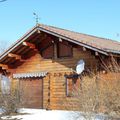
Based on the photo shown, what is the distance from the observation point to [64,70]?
1991 cm

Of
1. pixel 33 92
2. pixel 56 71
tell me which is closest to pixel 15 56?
pixel 33 92

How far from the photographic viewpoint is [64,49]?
20.3m

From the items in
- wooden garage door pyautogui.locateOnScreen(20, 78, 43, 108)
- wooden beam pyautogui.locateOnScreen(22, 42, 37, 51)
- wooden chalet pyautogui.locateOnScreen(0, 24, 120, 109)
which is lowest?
wooden garage door pyautogui.locateOnScreen(20, 78, 43, 108)

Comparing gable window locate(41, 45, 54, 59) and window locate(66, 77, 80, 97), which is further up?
gable window locate(41, 45, 54, 59)

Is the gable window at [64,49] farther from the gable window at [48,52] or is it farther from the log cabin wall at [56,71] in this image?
the gable window at [48,52]

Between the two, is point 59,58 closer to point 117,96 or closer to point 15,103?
point 15,103

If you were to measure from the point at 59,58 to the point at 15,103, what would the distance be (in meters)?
4.32

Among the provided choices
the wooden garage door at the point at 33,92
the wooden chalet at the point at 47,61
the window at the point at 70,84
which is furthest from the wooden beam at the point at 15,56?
the window at the point at 70,84

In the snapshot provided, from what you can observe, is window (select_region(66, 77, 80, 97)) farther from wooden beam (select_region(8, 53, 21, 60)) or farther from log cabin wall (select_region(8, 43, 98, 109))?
wooden beam (select_region(8, 53, 21, 60))

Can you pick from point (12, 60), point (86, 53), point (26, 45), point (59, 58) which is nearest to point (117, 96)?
point (86, 53)

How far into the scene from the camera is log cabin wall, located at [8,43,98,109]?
1920cm

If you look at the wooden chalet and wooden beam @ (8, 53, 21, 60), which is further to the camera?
wooden beam @ (8, 53, 21, 60)

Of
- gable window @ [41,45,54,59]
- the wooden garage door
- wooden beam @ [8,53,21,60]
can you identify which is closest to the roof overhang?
wooden beam @ [8,53,21,60]

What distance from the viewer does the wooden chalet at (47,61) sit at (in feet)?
61.3
